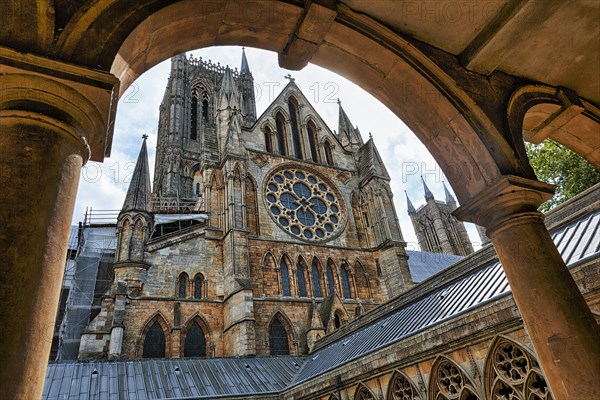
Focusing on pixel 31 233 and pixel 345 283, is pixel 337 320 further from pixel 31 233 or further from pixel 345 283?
pixel 31 233

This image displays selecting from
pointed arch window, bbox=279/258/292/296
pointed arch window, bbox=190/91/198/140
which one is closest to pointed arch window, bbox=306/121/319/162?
pointed arch window, bbox=279/258/292/296

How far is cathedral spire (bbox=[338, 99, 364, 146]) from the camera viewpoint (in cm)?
2553

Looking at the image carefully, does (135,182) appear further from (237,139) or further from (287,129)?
(287,129)

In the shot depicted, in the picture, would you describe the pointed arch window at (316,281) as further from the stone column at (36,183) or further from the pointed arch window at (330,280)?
the stone column at (36,183)

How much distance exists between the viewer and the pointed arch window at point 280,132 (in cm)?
2272

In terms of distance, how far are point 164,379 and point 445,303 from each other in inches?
318

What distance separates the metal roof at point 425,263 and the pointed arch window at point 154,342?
59.1 ft

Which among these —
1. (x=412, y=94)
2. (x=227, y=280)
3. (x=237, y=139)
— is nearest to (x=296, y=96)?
(x=237, y=139)

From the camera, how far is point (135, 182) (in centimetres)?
1769

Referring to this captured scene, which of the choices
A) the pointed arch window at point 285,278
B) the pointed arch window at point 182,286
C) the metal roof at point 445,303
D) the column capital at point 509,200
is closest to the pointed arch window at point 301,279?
the pointed arch window at point 285,278

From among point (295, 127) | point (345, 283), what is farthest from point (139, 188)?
Result: point (345, 283)

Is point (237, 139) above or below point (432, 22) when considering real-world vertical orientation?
above

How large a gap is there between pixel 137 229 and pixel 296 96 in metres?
13.1

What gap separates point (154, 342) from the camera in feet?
A: 48.7
